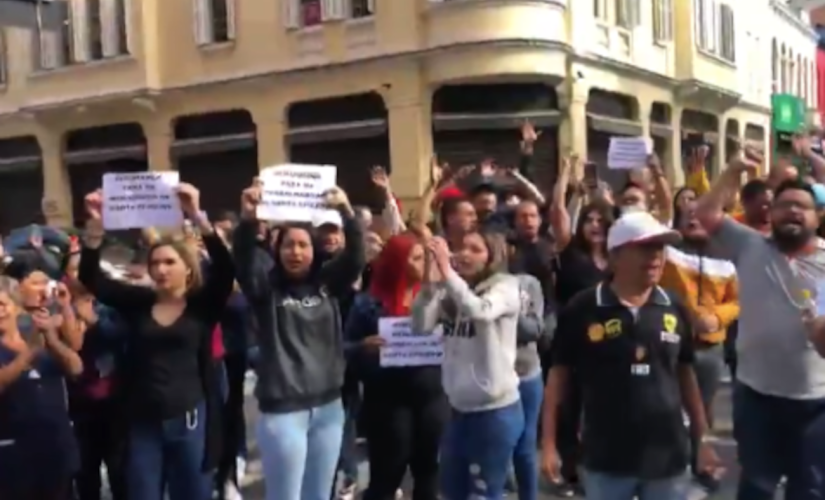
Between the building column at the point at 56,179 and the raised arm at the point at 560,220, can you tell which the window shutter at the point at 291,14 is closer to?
the building column at the point at 56,179

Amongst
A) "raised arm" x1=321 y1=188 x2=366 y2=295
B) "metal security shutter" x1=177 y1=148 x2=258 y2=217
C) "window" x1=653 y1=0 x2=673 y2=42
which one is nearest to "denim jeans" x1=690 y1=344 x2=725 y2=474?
"raised arm" x1=321 y1=188 x2=366 y2=295

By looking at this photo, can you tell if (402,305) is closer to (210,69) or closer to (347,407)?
(347,407)

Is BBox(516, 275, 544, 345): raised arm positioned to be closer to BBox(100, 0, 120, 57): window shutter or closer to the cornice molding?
BBox(100, 0, 120, 57): window shutter

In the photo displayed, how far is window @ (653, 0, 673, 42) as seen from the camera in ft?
84.1

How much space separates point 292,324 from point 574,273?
7.79 feet

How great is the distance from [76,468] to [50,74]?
22.2 m

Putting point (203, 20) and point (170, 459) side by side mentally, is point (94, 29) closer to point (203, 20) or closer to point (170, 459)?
point (203, 20)

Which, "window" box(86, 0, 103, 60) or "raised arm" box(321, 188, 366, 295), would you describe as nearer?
"raised arm" box(321, 188, 366, 295)

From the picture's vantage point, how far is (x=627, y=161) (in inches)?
387

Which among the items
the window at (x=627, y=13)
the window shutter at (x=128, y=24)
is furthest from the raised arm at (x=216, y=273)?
the window shutter at (x=128, y=24)

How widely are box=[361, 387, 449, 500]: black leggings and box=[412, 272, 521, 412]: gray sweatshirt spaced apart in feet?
1.18

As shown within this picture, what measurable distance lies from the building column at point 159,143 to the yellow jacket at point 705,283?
18879 millimetres

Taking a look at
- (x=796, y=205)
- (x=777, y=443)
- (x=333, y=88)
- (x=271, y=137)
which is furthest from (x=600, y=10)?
(x=777, y=443)

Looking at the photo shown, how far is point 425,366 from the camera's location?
5.91 meters
